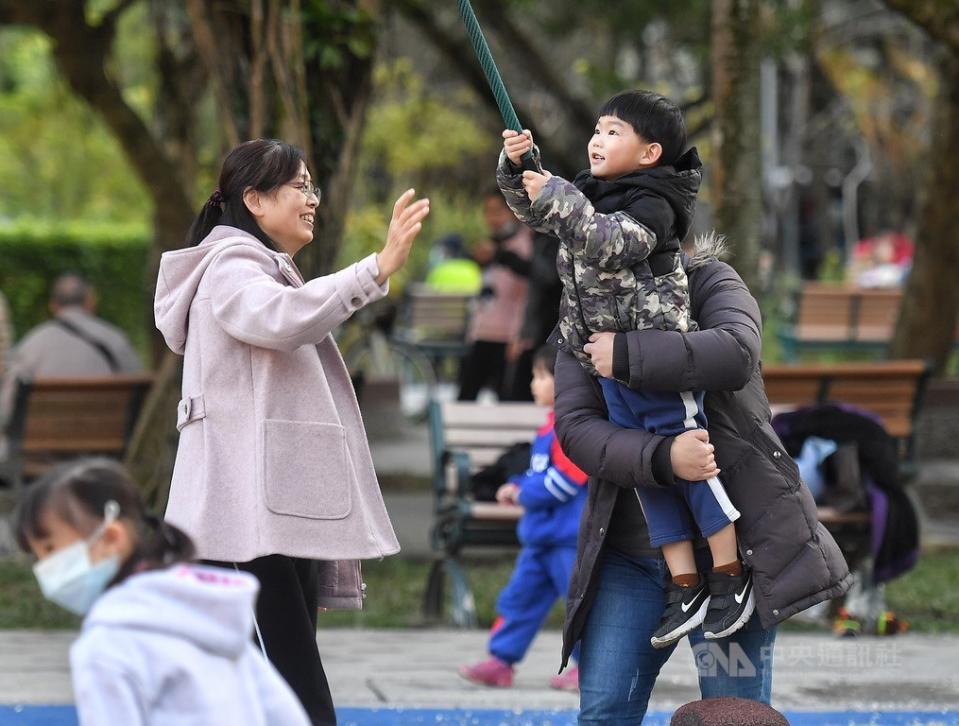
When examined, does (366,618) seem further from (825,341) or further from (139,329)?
(139,329)

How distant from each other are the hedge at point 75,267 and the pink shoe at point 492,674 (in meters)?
12.2

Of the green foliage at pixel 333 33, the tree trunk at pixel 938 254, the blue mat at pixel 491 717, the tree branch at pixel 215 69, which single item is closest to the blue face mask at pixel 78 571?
the blue mat at pixel 491 717

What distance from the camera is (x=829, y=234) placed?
1570 inches

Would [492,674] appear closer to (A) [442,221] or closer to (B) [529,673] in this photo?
(B) [529,673]

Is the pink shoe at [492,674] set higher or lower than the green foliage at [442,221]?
lower

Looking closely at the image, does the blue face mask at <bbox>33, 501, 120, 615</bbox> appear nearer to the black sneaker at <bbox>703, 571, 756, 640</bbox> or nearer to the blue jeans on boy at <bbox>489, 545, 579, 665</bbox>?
the black sneaker at <bbox>703, 571, 756, 640</bbox>

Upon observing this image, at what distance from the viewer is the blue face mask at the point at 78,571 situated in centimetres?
269

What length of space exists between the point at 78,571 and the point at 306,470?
1362 mm

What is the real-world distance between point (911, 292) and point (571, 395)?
718 centimetres

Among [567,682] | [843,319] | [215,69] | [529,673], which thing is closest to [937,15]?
[215,69]

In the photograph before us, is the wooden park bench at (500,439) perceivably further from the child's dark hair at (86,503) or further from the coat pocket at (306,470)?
the child's dark hair at (86,503)

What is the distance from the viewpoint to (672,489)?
374 cm

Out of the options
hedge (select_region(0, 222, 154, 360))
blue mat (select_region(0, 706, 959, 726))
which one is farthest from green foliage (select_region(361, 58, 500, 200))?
blue mat (select_region(0, 706, 959, 726))

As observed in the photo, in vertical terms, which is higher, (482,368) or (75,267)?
(75,267)
